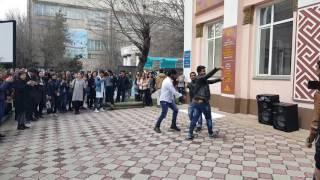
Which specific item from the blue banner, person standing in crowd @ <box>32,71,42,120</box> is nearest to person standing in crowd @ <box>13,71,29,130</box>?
person standing in crowd @ <box>32,71,42,120</box>

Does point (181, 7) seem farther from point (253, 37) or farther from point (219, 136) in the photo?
point (219, 136)

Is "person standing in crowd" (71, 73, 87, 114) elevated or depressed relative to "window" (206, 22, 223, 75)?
depressed

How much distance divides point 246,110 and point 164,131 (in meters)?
3.75

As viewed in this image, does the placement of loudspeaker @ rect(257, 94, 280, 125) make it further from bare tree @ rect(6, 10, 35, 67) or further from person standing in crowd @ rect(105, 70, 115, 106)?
bare tree @ rect(6, 10, 35, 67)

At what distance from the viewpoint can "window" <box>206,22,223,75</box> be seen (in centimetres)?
1512

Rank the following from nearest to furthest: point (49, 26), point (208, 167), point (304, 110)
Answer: point (208, 167) → point (304, 110) → point (49, 26)

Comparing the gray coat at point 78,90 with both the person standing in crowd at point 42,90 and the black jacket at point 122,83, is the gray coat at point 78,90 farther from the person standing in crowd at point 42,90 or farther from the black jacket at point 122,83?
the black jacket at point 122,83

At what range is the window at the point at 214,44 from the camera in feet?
49.6

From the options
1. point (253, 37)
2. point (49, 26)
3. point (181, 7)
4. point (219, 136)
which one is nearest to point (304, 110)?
point (219, 136)

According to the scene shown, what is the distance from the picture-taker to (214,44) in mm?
15562

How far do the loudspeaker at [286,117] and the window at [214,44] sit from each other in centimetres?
582

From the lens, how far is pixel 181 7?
28531 millimetres

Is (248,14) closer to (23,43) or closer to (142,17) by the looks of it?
(142,17)

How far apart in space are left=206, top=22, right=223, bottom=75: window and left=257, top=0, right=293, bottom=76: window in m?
3.25
